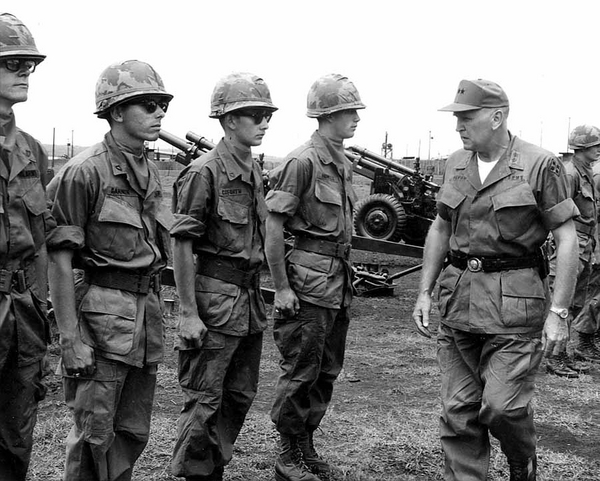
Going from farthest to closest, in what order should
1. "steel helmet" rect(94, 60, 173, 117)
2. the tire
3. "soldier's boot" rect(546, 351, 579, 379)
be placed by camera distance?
the tire
"soldier's boot" rect(546, 351, 579, 379)
"steel helmet" rect(94, 60, 173, 117)

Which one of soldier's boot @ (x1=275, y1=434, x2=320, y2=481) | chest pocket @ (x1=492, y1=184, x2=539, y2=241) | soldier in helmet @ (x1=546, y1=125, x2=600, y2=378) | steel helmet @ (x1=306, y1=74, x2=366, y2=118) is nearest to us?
chest pocket @ (x1=492, y1=184, x2=539, y2=241)

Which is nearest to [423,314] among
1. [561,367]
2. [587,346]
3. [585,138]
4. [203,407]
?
[203,407]

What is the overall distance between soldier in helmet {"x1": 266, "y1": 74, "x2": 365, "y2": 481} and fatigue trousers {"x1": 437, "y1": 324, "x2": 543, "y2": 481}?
0.74 m

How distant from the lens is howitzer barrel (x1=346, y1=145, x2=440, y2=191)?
14.2 m

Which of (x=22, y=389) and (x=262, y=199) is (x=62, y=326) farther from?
(x=262, y=199)

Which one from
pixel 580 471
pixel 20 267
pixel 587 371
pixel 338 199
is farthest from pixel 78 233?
pixel 587 371

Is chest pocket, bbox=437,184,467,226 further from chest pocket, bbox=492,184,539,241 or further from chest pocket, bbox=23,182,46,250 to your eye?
chest pocket, bbox=23,182,46,250

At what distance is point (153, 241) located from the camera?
3646 millimetres

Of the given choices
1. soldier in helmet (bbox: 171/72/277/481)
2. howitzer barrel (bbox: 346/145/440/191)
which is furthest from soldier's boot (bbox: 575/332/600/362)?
howitzer barrel (bbox: 346/145/440/191)

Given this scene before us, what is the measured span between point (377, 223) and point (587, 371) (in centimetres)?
706

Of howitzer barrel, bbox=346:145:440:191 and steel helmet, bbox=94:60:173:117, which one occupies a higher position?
steel helmet, bbox=94:60:173:117

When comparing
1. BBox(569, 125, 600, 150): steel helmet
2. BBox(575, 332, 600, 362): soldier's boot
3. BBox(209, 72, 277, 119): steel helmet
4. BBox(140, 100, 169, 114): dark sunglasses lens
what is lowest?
BBox(575, 332, 600, 362): soldier's boot

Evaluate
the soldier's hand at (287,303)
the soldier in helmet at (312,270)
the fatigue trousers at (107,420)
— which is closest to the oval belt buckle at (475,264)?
the soldier in helmet at (312,270)

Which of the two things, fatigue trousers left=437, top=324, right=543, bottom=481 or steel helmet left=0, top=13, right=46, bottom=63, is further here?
fatigue trousers left=437, top=324, right=543, bottom=481
